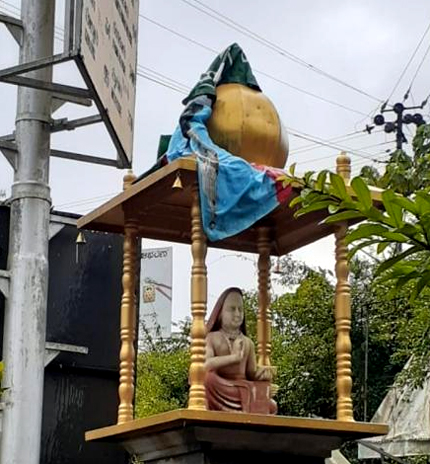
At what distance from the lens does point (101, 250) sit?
20.3 ft

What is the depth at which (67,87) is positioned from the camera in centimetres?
499

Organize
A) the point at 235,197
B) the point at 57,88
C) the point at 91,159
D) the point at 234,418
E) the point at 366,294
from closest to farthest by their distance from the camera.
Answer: the point at 234,418
the point at 235,197
the point at 57,88
the point at 91,159
the point at 366,294

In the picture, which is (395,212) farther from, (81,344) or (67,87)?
(81,344)

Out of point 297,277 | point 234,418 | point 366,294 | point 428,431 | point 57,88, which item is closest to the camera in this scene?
point 234,418

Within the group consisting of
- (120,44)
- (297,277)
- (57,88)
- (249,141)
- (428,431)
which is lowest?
(428,431)

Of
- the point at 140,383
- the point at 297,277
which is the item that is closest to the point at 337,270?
the point at 297,277

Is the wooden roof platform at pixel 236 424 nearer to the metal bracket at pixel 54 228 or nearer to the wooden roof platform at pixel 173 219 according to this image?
the wooden roof platform at pixel 173 219

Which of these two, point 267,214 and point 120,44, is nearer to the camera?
point 267,214

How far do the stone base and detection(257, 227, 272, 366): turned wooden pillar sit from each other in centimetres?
68

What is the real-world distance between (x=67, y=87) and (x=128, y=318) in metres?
1.12

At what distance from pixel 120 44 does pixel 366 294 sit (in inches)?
294

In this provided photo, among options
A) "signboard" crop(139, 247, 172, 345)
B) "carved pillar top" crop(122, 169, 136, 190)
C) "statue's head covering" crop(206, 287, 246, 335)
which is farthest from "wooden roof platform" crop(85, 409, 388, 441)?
"signboard" crop(139, 247, 172, 345)

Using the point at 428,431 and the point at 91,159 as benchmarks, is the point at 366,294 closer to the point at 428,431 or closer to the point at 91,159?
the point at 428,431

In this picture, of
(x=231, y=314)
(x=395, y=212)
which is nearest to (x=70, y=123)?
(x=231, y=314)
